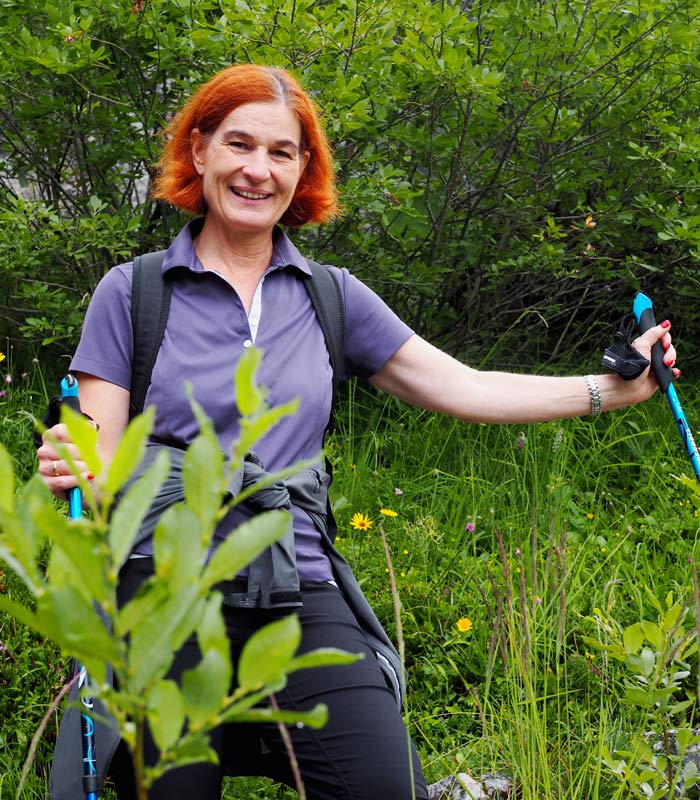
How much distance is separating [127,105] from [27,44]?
0.45m

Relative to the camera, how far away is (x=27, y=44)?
3664mm

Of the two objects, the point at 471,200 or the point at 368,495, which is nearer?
the point at 368,495

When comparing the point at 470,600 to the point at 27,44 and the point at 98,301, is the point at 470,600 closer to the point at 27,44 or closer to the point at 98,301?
the point at 98,301

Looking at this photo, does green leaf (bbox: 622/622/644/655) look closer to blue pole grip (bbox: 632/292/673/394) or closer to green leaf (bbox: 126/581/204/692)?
blue pole grip (bbox: 632/292/673/394)

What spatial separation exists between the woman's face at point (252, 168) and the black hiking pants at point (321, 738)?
2.63 ft

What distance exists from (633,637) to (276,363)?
3.10 feet

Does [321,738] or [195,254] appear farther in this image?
[195,254]

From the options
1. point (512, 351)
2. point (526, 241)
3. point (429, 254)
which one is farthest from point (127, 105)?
point (512, 351)

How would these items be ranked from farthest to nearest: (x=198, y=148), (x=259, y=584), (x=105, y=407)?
1. (x=198, y=148)
2. (x=105, y=407)
3. (x=259, y=584)

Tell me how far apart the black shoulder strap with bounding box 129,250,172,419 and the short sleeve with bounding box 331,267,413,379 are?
424 millimetres

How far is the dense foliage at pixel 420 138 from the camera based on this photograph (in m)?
3.67

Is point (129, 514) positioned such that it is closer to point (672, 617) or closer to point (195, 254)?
point (672, 617)

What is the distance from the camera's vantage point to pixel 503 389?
2393 millimetres

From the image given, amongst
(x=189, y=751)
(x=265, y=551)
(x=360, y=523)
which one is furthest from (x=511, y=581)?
(x=189, y=751)
